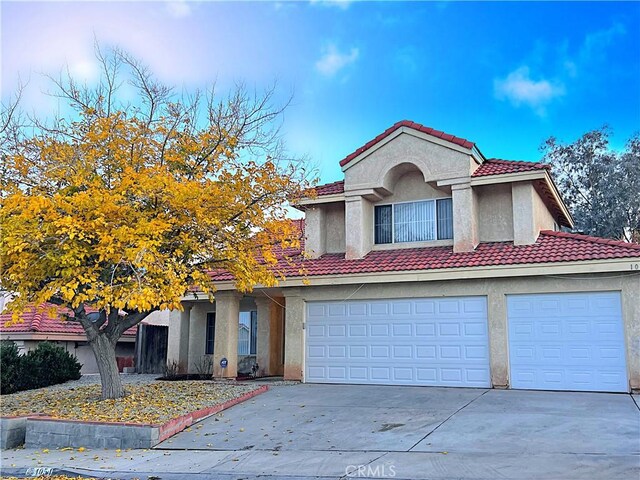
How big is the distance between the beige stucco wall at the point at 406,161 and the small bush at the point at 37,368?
34.8 feet

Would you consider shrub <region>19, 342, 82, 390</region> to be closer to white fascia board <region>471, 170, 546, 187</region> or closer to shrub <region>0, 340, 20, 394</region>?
shrub <region>0, 340, 20, 394</region>

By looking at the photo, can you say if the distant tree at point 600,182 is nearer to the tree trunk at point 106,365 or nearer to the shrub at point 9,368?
the tree trunk at point 106,365

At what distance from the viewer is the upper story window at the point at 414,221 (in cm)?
1697

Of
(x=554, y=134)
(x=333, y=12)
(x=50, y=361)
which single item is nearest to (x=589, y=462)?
(x=333, y=12)

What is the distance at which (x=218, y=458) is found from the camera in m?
9.37

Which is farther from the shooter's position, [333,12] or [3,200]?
[333,12]

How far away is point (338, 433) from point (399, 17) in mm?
9357

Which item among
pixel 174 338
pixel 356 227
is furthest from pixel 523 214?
pixel 174 338

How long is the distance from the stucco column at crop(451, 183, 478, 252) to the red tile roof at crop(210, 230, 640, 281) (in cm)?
27

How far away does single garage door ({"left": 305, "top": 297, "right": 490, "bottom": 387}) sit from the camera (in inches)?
591

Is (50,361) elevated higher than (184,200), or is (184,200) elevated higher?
(184,200)

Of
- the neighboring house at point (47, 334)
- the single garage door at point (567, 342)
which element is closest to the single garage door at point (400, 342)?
the single garage door at point (567, 342)

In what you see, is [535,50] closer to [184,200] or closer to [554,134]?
[184,200]

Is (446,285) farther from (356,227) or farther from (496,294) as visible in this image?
(356,227)
